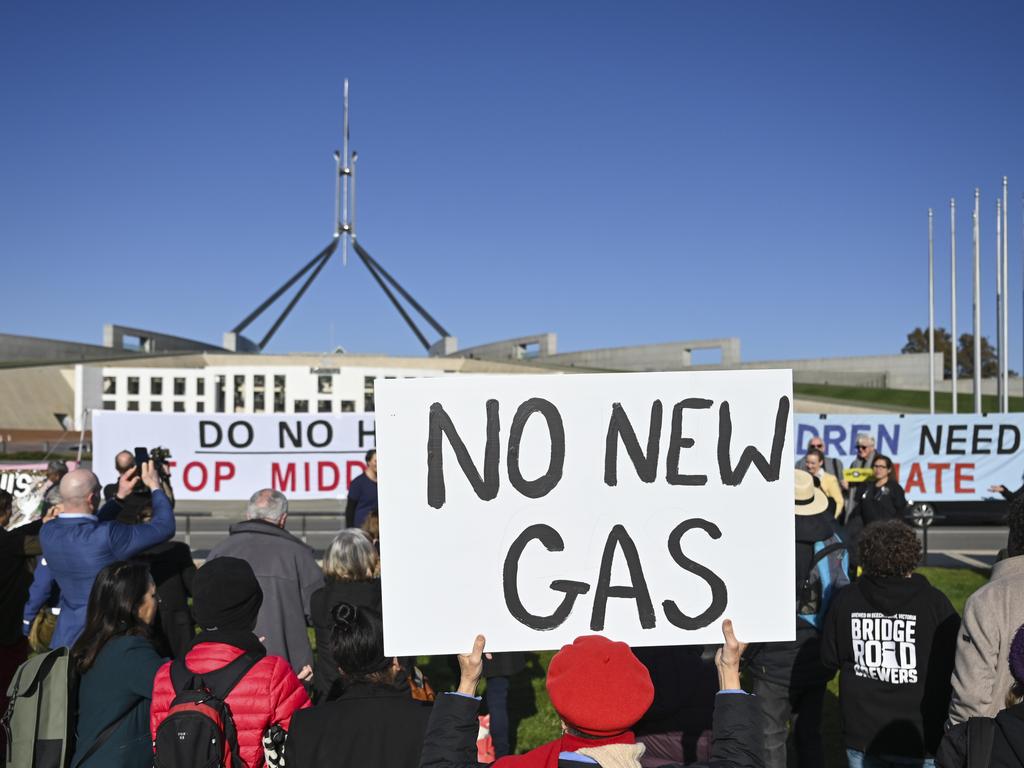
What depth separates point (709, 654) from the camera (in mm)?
5559

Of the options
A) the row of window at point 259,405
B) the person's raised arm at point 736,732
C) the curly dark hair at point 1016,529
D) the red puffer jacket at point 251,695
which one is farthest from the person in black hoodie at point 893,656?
the row of window at point 259,405

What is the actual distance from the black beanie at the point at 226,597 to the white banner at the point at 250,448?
9.91 meters

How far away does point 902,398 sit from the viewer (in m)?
50.7

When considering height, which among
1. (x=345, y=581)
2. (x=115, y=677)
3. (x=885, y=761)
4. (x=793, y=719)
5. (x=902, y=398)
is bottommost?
(x=793, y=719)

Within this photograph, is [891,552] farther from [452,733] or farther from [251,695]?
[251,695]

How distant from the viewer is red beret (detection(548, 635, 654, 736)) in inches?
73.9

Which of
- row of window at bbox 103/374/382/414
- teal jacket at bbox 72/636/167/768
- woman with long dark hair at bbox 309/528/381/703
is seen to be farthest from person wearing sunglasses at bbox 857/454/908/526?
row of window at bbox 103/374/382/414

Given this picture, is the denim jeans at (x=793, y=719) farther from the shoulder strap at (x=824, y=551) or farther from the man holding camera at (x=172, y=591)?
the man holding camera at (x=172, y=591)

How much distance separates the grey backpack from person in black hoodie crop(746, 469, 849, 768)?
2820mm

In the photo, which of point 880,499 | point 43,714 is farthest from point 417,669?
point 880,499

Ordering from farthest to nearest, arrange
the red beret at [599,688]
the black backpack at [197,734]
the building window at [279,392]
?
the building window at [279,392] → the black backpack at [197,734] → the red beret at [599,688]

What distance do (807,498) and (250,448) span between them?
391 inches

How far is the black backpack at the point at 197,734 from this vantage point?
2625 mm

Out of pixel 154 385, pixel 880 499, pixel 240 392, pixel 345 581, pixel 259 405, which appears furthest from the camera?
pixel 240 392
